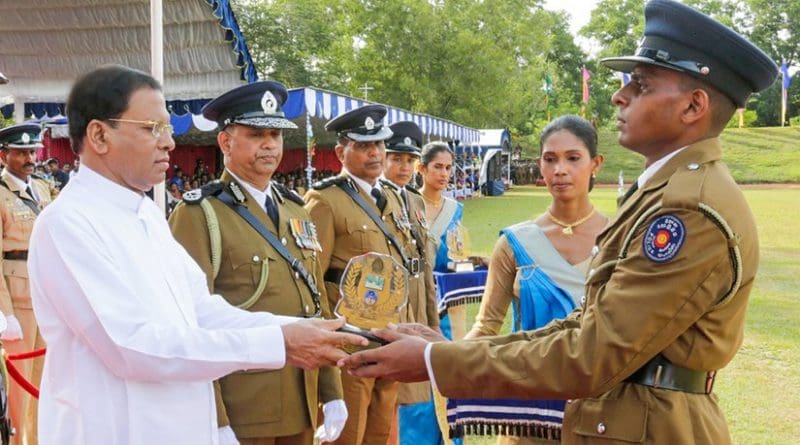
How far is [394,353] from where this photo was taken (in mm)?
2428

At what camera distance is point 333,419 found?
3.74m

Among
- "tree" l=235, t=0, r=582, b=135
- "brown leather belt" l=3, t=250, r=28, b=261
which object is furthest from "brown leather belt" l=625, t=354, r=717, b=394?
"tree" l=235, t=0, r=582, b=135

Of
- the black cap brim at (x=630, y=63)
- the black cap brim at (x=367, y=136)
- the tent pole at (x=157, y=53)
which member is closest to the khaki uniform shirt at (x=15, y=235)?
the tent pole at (x=157, y=53)

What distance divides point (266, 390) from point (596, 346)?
1.81 m

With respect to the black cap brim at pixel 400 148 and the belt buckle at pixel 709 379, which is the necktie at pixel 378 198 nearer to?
the black cap brim at pixel 400 148

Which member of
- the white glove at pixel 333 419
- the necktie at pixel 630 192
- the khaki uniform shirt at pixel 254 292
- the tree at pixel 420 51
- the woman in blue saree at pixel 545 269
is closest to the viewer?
the necktie at pixel 630 192

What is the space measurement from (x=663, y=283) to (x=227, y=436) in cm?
186

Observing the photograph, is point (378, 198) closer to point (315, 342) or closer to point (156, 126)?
point (315, 342)

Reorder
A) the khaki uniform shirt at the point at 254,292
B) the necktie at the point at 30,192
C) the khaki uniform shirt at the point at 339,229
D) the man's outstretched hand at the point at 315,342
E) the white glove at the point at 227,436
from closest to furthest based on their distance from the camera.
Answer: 1. the man's outstretched hand at the point at 315,342
2. the white glove at the point at 227,436
3. the khaki uniform shirt at the point at 254,292
4. the khaki uniform shirt at the point at 339,229
5. the necktie at the point at 30,192

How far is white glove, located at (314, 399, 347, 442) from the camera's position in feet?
12.1

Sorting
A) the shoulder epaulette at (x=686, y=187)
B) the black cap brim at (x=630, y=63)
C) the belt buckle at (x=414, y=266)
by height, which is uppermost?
the black cap brim at (x=630, y=63)

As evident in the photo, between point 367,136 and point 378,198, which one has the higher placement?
point 367,136

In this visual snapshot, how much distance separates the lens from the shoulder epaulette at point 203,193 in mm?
3451

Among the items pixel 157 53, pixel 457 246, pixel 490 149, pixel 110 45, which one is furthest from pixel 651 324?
pixel 490 149
